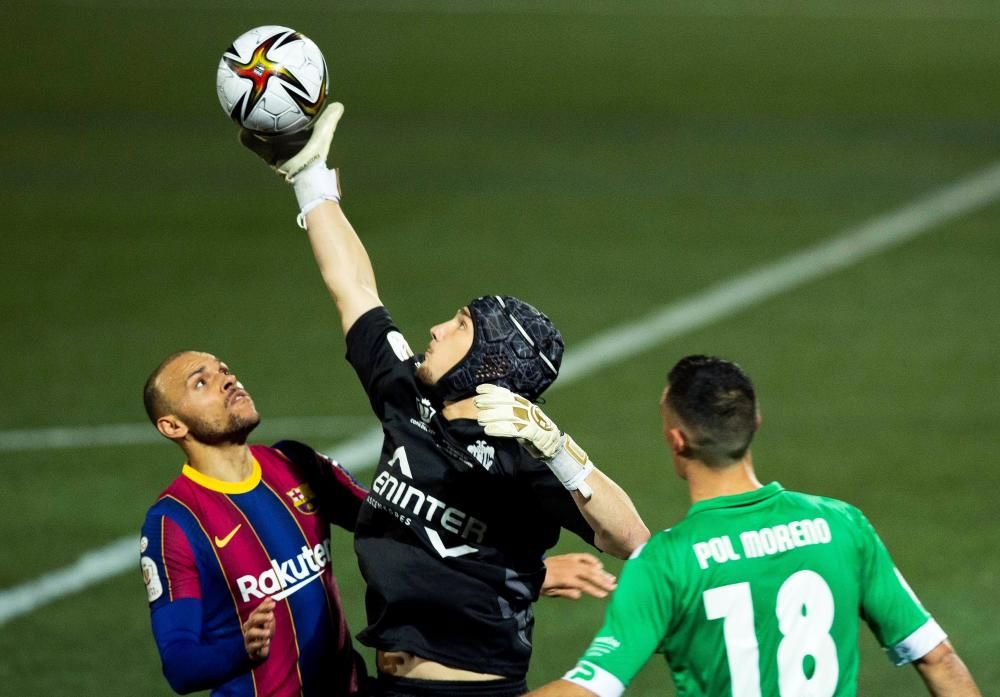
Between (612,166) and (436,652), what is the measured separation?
15.3 metres

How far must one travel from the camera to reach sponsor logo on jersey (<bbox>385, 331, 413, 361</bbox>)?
19.5ft

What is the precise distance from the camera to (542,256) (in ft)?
54.1

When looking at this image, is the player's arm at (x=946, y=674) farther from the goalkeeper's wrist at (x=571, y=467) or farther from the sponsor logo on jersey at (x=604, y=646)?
the goalkeeper's wrist at (x=571, y=467)

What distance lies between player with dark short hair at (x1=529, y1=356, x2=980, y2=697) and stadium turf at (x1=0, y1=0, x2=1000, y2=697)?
10.9 feet

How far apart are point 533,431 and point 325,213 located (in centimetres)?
177

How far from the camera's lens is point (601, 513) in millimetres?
5242

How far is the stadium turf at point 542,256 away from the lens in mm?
10016

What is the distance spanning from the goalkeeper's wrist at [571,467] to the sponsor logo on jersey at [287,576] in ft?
4.11

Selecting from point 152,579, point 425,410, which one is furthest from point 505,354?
point 152,579

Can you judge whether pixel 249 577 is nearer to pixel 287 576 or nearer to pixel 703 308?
pixel 287 576

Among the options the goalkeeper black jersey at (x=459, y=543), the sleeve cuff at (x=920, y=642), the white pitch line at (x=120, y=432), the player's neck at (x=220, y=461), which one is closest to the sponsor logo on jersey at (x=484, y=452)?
the goalkeeper black jersey at (x=459, y=543)

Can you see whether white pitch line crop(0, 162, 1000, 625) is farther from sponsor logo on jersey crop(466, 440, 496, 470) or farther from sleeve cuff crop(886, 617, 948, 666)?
sleeve cuff crop(886, 617, 948, 666)

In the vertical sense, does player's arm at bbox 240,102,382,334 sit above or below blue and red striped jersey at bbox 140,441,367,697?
above

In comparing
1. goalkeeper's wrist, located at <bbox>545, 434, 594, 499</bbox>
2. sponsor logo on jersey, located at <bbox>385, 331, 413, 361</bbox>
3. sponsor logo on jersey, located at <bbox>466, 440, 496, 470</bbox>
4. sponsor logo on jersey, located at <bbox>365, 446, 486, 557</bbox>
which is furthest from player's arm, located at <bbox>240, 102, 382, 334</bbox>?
goalkeeper's wrist, located at <bbox>545, 434, 594, 499</bbox>
